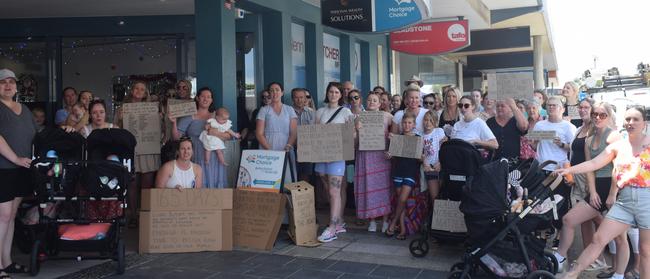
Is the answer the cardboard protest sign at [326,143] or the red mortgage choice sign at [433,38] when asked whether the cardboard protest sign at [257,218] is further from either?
the red mortgage choice sign at [433,38]

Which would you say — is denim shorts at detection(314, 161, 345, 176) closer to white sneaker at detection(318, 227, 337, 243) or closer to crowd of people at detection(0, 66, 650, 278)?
crowd of people at detection(0, 66, 650, 278)

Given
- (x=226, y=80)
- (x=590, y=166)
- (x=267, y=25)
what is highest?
(x=267, y=25)

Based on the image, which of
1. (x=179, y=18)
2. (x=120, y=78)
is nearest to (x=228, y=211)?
(x=179, y=18)

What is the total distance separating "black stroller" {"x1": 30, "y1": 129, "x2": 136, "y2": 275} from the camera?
16.5ft

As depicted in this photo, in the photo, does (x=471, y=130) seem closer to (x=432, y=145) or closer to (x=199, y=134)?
(x=432, y=145)

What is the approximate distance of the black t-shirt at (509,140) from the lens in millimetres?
6414

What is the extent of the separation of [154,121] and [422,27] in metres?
6.21

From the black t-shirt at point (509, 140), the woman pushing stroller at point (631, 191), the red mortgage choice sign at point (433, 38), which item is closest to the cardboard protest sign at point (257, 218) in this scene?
the black t-shirt at point (509, 140)

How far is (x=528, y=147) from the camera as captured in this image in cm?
659

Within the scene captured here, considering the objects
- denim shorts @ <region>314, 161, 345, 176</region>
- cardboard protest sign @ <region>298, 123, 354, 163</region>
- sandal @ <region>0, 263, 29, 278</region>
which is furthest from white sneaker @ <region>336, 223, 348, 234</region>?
sandal @ <region>0, 263, 29, 278</region>

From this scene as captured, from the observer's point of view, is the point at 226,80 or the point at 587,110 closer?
the point at 587,110

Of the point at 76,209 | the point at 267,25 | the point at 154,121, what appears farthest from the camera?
the point at 267,25

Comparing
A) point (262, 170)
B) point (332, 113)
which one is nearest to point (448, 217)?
point (332, 113)

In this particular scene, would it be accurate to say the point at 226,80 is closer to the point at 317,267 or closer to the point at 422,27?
the point at 317,267
